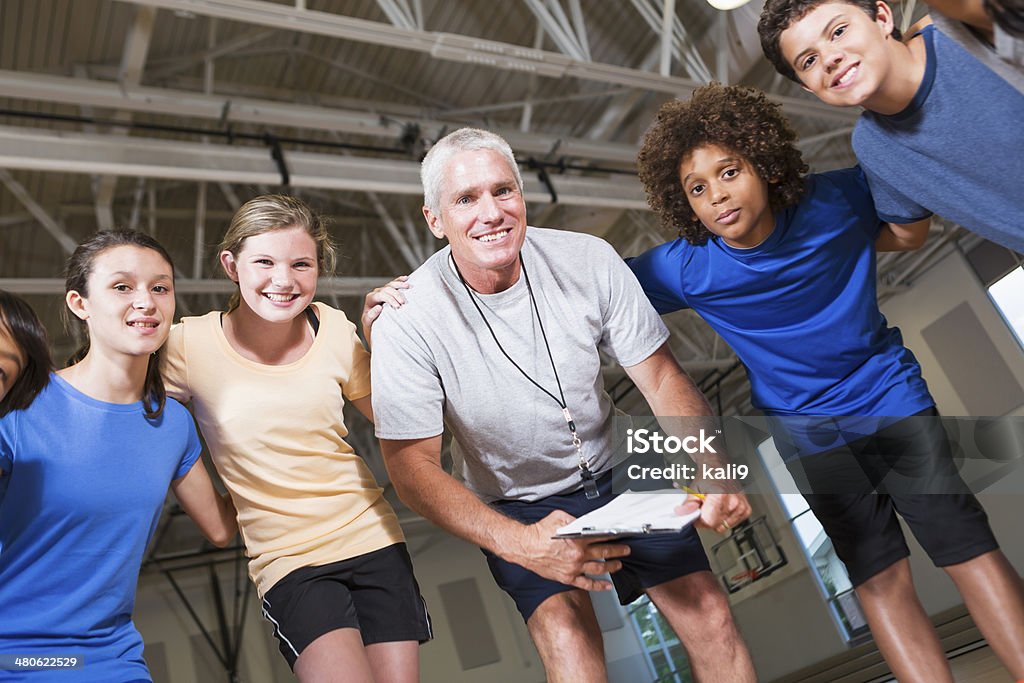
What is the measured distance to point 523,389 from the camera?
246cm

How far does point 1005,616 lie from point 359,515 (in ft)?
6.22

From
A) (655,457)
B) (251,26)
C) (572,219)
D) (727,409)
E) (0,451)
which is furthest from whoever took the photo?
(727,409)

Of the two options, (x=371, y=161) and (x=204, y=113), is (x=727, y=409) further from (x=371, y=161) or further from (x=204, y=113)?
(x=204, y=113)

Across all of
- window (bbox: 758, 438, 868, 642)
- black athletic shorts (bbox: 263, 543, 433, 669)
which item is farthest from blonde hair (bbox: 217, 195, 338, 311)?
window (bbox: 758, 438, 868, 642)

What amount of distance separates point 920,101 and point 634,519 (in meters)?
1.36

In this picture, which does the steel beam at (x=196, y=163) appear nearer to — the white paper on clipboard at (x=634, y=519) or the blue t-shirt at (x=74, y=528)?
the blue t-shirt at (x=74, y=528)

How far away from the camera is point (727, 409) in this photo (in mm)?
16281

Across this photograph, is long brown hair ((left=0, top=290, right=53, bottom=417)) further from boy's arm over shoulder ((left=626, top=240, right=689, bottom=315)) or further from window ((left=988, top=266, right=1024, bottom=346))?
window ((left=988, top=266, right=1024, bottom=346))

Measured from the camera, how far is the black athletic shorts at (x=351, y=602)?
Answer: 2.34 metres

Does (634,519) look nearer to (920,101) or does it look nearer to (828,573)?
(920,101)

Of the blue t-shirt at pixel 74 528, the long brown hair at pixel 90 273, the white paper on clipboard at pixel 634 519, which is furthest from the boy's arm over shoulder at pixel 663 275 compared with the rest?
the blue t-shirt at pixel 74 528

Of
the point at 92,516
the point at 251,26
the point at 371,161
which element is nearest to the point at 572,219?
the point at 371,161

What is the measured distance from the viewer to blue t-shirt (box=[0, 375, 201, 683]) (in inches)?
81.5

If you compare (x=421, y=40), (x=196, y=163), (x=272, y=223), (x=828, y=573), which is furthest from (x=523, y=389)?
(x=828, y=573)
